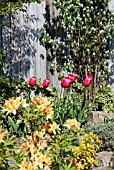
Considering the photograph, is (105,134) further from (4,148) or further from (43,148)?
(4,148)

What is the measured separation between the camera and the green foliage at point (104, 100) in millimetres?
5090

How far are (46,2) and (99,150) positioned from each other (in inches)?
110

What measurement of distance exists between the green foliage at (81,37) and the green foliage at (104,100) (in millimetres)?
93

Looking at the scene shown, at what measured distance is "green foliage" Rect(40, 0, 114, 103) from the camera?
534cm

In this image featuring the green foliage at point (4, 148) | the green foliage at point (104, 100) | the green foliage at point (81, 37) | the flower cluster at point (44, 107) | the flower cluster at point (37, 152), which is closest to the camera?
the green foliage at point (4, 148)

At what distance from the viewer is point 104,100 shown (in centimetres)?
528

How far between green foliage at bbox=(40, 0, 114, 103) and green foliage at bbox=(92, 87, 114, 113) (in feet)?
0.30

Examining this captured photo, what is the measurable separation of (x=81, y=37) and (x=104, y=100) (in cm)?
103

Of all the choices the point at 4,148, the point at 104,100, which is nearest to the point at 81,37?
the point at 104,100

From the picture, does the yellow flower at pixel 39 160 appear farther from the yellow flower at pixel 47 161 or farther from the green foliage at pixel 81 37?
the green foliage at pixel 81 37

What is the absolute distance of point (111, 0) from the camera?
5.48 m

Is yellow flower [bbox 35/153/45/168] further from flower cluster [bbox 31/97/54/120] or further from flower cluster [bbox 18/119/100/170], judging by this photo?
flower cluster [bbox 31/97/54/120]

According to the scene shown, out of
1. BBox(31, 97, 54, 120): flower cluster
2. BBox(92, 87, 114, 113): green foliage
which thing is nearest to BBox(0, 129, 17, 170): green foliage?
BBox(31, 97, 54, 120): flower cluster

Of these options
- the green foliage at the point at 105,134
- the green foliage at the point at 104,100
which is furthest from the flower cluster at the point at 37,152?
the green foliage at the point at 104,100
